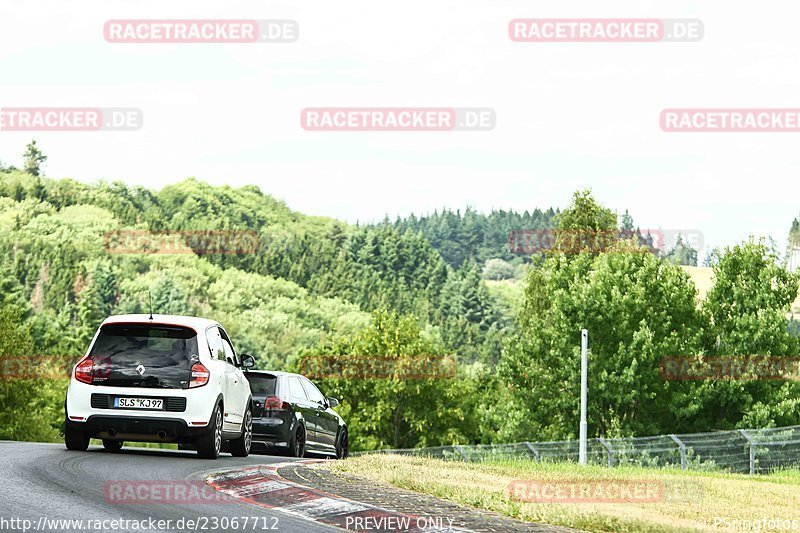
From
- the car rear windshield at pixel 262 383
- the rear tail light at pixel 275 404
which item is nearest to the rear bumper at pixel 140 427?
the rear tail light at pixel 275 404

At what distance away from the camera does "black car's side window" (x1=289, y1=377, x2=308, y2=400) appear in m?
20.8

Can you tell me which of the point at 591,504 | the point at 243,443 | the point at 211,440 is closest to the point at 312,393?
the point at 243,443

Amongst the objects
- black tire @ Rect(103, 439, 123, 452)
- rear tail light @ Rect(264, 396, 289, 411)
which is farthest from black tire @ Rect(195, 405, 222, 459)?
rear tail light @ Rect(264, 396, 289, 411)

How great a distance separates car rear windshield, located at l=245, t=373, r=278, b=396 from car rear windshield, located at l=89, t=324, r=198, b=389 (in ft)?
16.7

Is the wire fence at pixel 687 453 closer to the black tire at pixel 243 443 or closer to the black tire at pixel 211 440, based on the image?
the black tire at pixel 243 443

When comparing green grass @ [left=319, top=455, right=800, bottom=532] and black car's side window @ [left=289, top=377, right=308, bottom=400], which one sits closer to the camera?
green grass @ [left=319, top=455, right=800, bottom=532]

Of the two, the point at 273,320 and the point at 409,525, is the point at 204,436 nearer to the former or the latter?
the point at 409,525

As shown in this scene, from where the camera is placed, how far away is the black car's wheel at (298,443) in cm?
2042

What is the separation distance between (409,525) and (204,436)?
6.39 meters

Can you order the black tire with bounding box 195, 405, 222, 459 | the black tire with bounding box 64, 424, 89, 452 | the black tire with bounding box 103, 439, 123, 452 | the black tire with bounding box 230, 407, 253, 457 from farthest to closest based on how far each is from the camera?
1. the black tire with bounding box 230, 407, 253, 457
2. the black tire with bounding box 103, 439, 123, 452
3. the black tire with bounding box 64, 424, 89, 452
4. the black tire with bounding box 195, 405, 222, 459

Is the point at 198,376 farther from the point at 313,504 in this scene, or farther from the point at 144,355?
the point at 313,504

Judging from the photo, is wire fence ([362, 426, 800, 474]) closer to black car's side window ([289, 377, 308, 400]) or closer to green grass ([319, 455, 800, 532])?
black car's side window ([289, 377, 308, 400])

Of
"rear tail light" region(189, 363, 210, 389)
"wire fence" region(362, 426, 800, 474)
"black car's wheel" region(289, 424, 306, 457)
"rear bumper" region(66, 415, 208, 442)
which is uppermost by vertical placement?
"rear tail light" region(189, 363, 210, 389)

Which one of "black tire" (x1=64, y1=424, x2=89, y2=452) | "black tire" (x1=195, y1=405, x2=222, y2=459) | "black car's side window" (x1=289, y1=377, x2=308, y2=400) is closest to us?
"black tire" (x1=195, y1=405, x2=222, y2=459)
